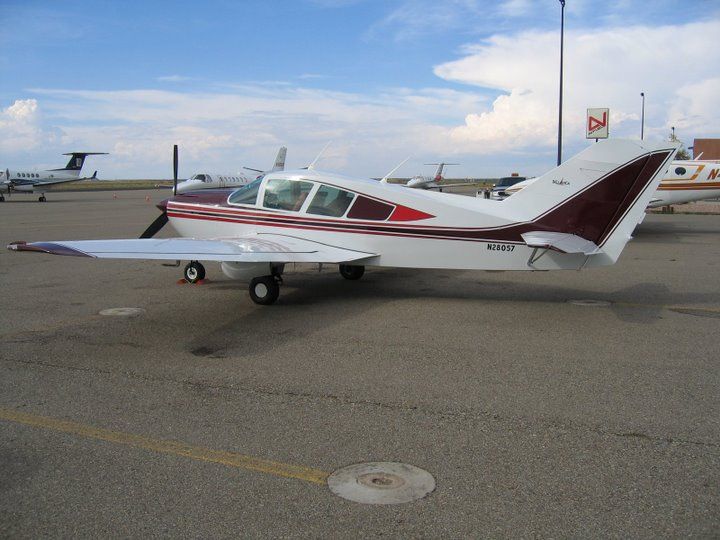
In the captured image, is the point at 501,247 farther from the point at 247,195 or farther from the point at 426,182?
the point at 426,182

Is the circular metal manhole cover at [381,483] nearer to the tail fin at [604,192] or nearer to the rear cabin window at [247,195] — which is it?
the tail fin at [604,192]

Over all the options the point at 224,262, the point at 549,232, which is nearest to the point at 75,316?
the point at 224,262

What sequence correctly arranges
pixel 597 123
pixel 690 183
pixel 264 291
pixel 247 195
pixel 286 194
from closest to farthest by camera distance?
1. pixel 264 291
2. pixel 286 194
3. pixel 247 195
4. pixel 690 183
5. pixel 597 123

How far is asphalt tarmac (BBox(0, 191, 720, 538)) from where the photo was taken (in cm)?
353

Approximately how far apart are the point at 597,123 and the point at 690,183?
374 cm

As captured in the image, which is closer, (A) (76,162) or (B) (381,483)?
(B) (381,483)

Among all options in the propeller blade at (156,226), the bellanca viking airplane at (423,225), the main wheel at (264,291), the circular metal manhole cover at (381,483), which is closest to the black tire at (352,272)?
the bellanca viking airplane at (423,225)

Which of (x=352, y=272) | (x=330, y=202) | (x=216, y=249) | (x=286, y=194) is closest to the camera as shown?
(x=216, y=249)

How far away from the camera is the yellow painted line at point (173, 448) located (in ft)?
13.2

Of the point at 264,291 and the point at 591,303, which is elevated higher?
the point at 264,291

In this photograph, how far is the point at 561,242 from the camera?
8180 mm

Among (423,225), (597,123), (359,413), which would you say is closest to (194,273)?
(423,225)

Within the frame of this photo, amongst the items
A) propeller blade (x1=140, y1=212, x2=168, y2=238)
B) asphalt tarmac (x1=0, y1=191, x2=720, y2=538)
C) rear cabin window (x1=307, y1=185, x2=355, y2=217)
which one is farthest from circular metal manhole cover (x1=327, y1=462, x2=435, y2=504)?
propeller blade (x1=140, y1=212, x2=168, y2=238)

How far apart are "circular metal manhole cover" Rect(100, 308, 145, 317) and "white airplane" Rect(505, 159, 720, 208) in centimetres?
1442
